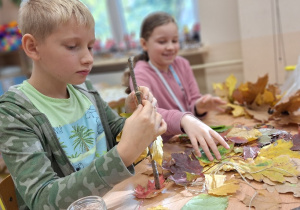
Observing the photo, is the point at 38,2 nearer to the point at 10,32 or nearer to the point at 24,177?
the point at 24,177

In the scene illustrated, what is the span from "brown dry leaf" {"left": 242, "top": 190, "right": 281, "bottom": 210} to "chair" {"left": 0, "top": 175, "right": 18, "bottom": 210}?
25.7 inches

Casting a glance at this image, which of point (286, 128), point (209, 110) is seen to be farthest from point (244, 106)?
point (286, 128)

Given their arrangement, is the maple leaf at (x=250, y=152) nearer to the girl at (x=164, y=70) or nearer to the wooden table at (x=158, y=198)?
the wooden table at (x=158, y=198)

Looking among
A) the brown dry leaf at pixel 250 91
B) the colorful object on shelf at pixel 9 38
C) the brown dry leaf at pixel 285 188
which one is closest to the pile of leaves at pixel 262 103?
the brown dry leaf at pixel 250 91

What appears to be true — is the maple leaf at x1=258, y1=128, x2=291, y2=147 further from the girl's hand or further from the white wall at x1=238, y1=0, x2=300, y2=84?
the white wall at x1=238, y1=0, x2=300, y2=84

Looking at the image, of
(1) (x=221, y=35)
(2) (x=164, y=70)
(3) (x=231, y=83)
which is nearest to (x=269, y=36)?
(1) (x=221, y=35)

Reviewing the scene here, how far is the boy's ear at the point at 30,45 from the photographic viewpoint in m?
0.84

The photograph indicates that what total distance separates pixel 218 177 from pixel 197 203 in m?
0.11

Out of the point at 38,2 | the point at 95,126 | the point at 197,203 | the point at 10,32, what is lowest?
the point at 197,203

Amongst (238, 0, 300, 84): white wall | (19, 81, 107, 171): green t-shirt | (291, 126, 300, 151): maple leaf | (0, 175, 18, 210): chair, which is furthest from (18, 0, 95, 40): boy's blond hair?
(238, 0, 300, 84): white wall

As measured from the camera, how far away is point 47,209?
68cm

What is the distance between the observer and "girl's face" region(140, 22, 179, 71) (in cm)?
155

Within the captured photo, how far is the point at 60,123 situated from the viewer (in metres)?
0.91

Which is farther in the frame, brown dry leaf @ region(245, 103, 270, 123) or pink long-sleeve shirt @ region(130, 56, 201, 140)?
pink long-sleeve shirt @ region(130, 56, 201, 140)
